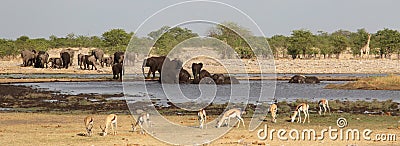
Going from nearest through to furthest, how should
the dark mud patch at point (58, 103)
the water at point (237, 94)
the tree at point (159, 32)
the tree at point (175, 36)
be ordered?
the tree at point (159, 32) < the tree at point (175, 36) < the dark mud patch at point (58, 103) < the water at point (237, 94)

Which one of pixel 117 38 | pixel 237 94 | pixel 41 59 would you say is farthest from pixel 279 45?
pixel 237 94

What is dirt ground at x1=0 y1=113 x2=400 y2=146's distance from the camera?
16656 mm

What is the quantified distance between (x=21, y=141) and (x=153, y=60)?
1749 inches

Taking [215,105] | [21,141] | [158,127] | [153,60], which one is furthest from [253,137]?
[153,60]

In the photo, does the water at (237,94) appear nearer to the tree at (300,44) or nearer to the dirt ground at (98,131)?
the dirt ground at (98,131)

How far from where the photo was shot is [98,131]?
1897 centimetres

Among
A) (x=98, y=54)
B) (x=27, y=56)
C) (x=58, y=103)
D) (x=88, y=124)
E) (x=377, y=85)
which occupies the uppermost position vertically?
(x=98, y=54)

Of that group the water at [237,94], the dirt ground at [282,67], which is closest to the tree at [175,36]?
the water at [237,94]

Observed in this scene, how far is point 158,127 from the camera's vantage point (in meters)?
20.5

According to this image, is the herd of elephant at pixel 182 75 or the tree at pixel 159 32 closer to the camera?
the tree at pixel 159 32

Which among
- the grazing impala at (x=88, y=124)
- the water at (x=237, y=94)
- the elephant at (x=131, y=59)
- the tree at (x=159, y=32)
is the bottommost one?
the water at (x=237, y=94)

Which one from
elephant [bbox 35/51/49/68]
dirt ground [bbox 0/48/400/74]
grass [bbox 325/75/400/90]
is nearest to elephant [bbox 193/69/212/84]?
grass [bbox 325/75/400/90]

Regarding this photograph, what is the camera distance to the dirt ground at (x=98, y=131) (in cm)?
1666

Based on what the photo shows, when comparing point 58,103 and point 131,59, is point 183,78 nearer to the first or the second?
point 58,103
